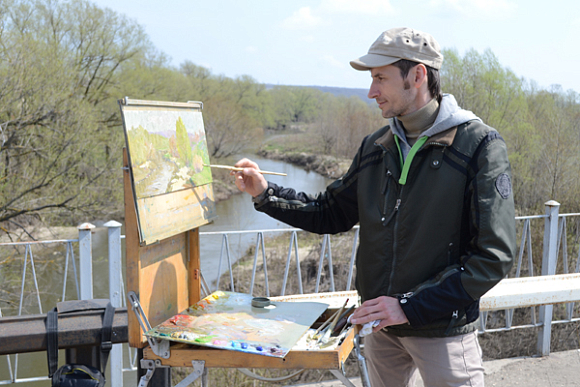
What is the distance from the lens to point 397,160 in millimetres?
1640

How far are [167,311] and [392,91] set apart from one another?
110 centimetres

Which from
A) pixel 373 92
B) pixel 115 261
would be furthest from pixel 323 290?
pixel 373 92

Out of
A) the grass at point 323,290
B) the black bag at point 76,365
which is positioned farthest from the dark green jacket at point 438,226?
the grass at point 323,290

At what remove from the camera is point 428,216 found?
1.52 meters

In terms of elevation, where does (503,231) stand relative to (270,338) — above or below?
above

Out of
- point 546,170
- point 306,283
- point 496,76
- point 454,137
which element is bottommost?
point 306,283

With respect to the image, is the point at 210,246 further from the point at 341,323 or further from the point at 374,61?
the point at 374,61

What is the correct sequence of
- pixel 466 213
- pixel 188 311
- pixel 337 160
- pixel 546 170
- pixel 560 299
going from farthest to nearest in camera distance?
pixel 337 160, pixel 546 170, pixel 560 299, pixel 188 311, pixel 466 213

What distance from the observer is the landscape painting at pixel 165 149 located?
64.9 inches

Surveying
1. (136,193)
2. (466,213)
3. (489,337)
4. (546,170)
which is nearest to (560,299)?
(466,213)

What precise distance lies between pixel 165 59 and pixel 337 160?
14.4 m

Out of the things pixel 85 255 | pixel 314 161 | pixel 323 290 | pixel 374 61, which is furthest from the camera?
pixel 314 161

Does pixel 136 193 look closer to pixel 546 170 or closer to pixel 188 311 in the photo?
pixel 188 311

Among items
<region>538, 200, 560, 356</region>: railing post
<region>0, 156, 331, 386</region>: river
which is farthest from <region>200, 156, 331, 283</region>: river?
<region>538, 200, 560, 356</region>: railing post
